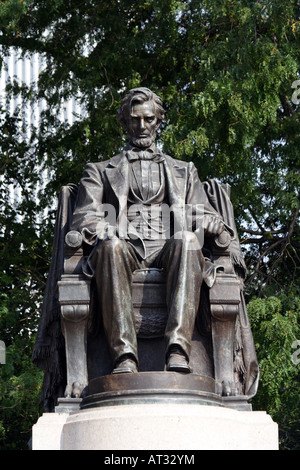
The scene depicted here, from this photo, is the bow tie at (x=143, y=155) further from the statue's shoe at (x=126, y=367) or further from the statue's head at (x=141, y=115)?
the statue's shoe at (x=126, y=367)

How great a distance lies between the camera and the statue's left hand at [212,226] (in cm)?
762

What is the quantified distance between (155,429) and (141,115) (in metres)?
2.73

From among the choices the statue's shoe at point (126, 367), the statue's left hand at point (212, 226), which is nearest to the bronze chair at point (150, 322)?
the statue's left hand at point (212, 226)

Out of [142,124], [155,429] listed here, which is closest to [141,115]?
[142,124]

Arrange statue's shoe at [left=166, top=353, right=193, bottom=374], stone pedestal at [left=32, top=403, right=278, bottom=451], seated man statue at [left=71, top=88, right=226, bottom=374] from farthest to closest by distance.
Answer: seated man statue at [left=71, top=88, right=226, bottom=374] < statue's shoe at [left=166, top=353, right=193, bottom=374] < stone pedestal at [left=32, top=403, right=278, bottom=451]

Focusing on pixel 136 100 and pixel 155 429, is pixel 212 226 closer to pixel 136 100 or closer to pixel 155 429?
pixel 136 100

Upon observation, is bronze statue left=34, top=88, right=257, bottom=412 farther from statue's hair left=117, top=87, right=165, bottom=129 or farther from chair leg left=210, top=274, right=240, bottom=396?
chair leg left=210, top=274, right=240, bottom=396

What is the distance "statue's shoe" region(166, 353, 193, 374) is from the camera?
6824 mm

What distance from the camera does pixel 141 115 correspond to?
8242 mm

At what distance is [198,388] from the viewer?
6.80 metres

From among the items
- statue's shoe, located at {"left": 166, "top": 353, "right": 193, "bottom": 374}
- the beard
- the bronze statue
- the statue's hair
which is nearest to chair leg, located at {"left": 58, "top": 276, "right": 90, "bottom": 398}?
the bronze statue

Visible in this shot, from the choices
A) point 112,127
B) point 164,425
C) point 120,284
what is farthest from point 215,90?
point 164,425

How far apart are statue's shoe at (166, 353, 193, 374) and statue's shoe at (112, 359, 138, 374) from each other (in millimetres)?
219

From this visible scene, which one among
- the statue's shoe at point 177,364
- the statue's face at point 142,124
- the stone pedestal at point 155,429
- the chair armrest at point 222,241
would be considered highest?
the statue's face at point 142,124
